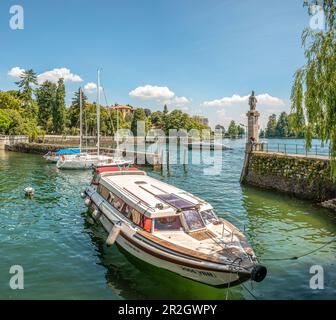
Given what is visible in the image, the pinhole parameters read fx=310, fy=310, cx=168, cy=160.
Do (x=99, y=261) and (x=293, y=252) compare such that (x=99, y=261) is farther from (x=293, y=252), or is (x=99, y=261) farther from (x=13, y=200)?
(x=13, y=200)

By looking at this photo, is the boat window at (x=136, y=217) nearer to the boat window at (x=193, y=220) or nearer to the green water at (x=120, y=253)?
the green water at (x=120, y=253)

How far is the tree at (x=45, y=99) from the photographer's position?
99125 mm

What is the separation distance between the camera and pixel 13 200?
23766 mm

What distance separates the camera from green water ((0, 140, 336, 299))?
10711 mm

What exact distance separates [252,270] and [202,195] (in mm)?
16843

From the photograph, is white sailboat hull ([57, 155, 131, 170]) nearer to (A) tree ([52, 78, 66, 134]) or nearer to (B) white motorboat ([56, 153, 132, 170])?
(B) white motorboat ([56, 153, 132, 170])

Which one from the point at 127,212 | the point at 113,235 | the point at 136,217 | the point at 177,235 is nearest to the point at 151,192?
the point at 127,212

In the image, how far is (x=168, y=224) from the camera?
39.0 ft

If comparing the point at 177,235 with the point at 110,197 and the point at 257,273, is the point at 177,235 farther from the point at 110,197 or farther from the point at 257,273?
the point at 110,197

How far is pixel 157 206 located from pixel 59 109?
90447 millimetres

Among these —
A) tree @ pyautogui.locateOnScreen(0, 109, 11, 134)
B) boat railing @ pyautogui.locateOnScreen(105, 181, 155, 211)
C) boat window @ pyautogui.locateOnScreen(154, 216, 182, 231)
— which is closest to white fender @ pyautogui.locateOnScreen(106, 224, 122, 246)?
boat railing @ pyautogui.locateOnScreen(105, 181, 155, 211)

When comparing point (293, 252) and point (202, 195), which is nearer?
point (293, 252)
